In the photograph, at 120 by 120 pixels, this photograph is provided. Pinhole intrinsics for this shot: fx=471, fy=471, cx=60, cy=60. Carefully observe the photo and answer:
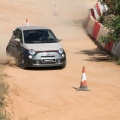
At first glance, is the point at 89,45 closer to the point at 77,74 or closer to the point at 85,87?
the point at 77,74

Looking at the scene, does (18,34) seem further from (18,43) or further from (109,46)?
(109,46)

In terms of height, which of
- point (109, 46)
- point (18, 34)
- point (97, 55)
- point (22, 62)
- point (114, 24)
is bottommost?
point (97, 55)

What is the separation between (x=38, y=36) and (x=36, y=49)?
3.58 feet

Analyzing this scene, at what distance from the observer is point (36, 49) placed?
18.5 m

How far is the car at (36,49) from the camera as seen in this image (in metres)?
18.4

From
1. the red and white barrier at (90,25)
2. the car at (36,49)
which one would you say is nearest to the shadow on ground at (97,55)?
the car at (36,49)

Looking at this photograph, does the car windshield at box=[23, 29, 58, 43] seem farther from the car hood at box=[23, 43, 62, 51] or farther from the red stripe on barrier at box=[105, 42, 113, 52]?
the red stripe on barrier at box=[105, 42, 113, 52]

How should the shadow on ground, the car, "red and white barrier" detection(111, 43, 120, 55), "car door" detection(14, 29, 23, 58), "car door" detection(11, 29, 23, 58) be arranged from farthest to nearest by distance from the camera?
"red and white barrier" detection(111, 43, 120, 55)
the shadow on ground
"car door" detection(11, 29, 23, 58)
"car door" detection(14, 29, 23, 58)
the car

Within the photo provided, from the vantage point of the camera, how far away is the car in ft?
60.5

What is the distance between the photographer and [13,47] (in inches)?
794

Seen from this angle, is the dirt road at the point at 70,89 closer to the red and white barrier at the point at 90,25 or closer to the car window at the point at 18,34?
the red and white barrier at the point at 90,25

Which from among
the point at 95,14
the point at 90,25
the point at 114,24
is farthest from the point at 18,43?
the point at 95,14

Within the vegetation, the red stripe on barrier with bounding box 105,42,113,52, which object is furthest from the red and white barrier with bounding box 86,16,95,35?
the vegetation

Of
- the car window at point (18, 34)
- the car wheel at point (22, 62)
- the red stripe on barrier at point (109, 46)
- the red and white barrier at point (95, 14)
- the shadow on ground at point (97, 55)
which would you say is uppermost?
the car window at point (18, 34)
